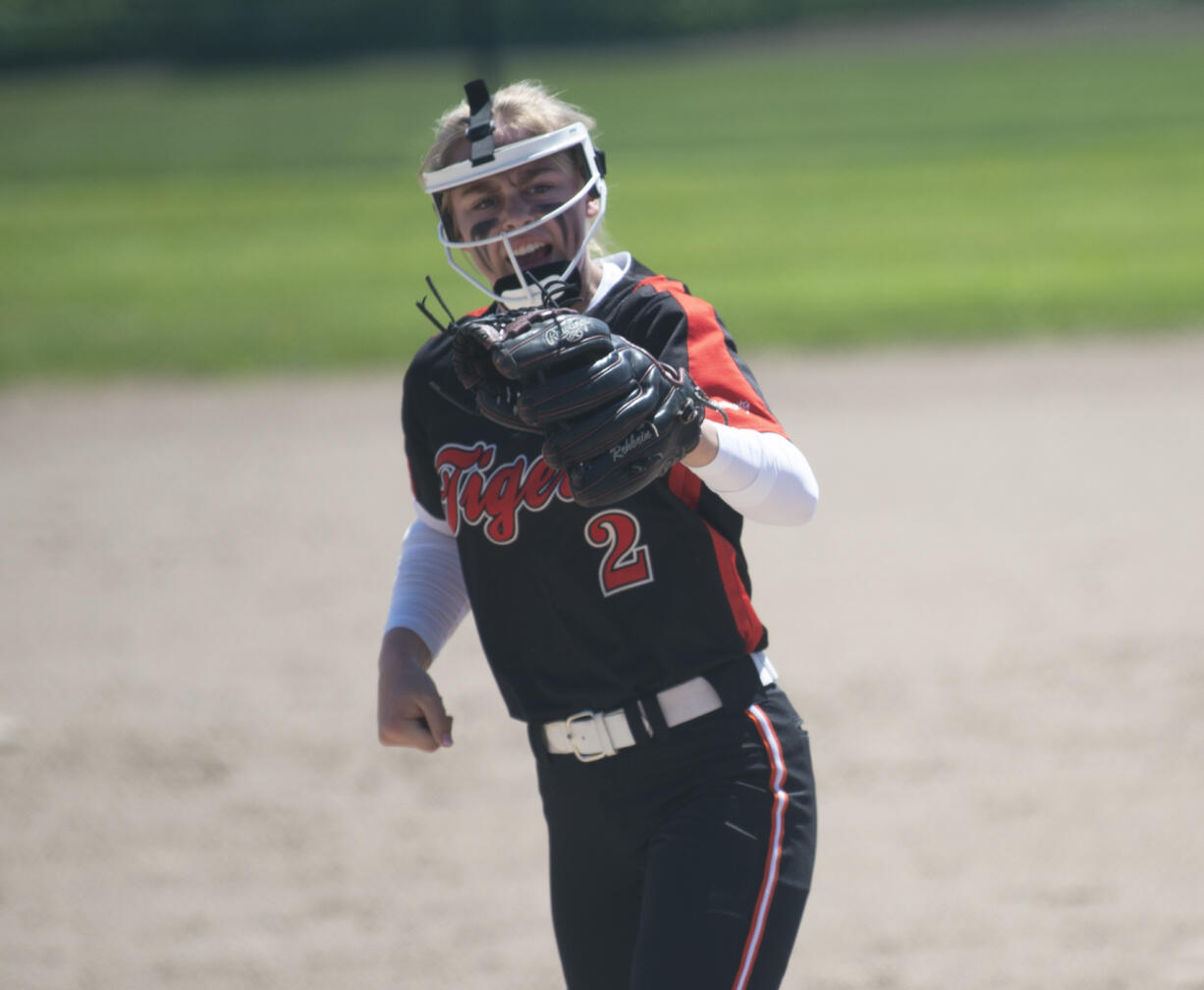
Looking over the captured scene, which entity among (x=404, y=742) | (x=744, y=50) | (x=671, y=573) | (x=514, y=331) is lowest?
(x=744, y=50)

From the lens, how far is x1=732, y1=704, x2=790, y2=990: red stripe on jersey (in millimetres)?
2193

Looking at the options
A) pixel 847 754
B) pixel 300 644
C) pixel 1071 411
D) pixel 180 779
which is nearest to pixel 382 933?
pixel 180 779

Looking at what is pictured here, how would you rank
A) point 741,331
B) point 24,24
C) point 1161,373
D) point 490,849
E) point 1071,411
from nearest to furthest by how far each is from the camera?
point 490,849 < point 1071,411 < point 1161,373 < point 741,331 < point 24,24

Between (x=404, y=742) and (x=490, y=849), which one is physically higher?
(x=404, y=742)

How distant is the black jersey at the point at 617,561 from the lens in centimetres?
230

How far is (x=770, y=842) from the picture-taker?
226 cm

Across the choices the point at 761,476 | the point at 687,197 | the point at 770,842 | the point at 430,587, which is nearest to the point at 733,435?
the point at 761,476

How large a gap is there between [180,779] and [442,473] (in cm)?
274

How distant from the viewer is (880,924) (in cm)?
382

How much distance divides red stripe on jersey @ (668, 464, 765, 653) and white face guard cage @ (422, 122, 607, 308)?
36 cm

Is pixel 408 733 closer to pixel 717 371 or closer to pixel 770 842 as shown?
pixel 770 842

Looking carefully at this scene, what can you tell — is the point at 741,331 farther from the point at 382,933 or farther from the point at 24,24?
the point at 24,24

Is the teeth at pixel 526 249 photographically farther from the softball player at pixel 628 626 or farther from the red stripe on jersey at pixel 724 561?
the red stripe on jersey at pixel 724 561

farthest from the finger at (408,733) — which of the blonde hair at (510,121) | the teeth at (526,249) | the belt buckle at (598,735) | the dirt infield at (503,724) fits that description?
the dirt infield at (503,724)
